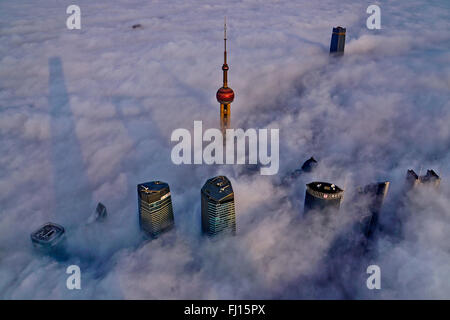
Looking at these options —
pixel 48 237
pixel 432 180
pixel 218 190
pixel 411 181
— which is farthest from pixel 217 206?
pixel 432 180

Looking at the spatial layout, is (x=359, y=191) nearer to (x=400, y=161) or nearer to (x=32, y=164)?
(x=400, y=161)

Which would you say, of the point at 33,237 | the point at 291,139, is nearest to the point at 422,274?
the point at 291,139

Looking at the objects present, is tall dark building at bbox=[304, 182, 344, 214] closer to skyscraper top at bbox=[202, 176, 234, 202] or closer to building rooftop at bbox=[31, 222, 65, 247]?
skyscraper top at bbox=[202, 176, 234, 202]

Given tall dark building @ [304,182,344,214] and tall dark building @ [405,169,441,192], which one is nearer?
tall dark building @ [304,182,344,214]

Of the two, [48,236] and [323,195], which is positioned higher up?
[323,195]

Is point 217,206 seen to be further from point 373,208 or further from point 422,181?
point 422,181

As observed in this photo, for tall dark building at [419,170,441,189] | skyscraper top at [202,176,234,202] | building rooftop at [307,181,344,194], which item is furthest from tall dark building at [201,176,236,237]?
tall dark building at [419,170,441,189]
